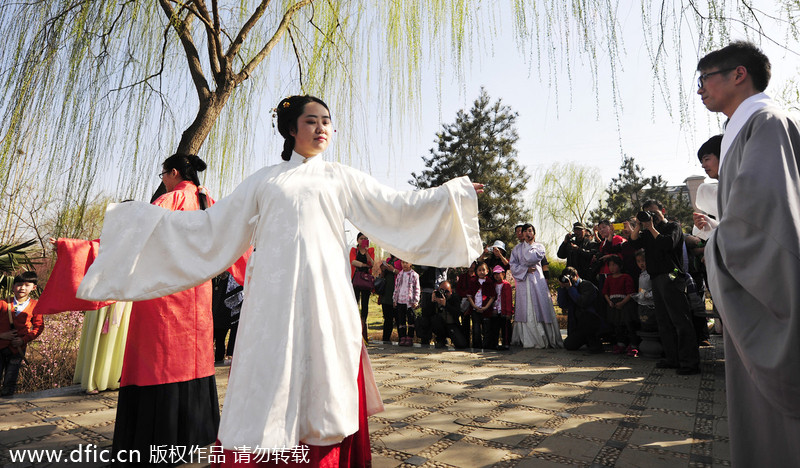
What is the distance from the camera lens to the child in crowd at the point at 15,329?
427 cm

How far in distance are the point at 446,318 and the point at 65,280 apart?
5.56m

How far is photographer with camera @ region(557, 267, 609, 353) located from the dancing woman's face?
5138 mm

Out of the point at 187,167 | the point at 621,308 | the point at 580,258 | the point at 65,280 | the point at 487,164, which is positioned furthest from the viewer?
the point at 487,164

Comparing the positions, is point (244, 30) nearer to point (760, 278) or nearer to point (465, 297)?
point (760, 278)

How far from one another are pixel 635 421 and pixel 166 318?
120 inches

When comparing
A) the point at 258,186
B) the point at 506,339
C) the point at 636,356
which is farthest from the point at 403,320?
the point at 258,186

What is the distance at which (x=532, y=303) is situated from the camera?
687cm

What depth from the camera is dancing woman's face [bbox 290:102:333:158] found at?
2148 mm

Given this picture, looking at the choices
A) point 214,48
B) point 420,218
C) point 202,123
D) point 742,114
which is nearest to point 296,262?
point 420,218

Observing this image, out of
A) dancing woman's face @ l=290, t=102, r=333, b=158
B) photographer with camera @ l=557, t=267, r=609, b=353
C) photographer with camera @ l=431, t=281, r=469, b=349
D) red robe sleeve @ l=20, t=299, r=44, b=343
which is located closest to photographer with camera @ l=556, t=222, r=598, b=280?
photographer with camera @ l=557, t=267, r=609, b=353

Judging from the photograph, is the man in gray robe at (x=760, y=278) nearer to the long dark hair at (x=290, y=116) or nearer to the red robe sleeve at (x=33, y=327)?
the long dark hair at (x=290, y=116)

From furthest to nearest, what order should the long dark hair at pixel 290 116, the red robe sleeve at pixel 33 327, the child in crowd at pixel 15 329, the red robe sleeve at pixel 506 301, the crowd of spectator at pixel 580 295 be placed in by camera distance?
the red robe sleeve at pixel 506 301, the crowd of spectator at pixel 580 295, the red robe sleeve at pixel 33 327, the child in crowd at pixel 15 329, the long dark hair at pixel 290 116

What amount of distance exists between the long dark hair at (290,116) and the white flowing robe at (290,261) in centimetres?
7

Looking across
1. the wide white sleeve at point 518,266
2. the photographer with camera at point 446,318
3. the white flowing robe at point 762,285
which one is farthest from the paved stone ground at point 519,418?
the wide white sleeve at point 518,266
